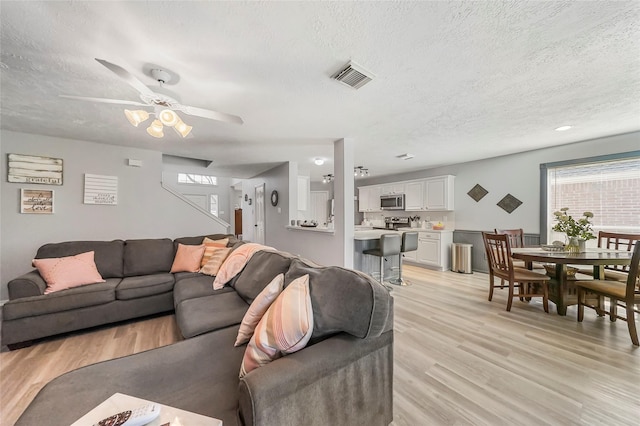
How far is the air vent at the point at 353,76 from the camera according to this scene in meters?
1.79

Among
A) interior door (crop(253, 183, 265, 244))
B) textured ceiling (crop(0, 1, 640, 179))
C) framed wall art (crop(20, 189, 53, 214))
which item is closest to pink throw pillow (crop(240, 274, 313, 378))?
textured ceiling (crop(0, 1, 640, 179))

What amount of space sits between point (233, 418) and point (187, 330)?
97cm

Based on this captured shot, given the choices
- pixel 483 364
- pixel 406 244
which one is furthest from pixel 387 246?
pixel 483 364

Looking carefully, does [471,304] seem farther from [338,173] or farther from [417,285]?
[338,173]

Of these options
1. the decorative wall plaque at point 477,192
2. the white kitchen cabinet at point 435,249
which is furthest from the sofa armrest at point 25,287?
the decorative wall plaque at point 477,192

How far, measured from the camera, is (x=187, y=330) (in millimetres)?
1631

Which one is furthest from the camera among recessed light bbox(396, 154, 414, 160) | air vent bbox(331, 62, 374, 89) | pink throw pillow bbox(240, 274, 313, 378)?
recessed light bbox(396, 154, 414, 160)

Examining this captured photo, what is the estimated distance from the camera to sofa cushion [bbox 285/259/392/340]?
1.09 metres

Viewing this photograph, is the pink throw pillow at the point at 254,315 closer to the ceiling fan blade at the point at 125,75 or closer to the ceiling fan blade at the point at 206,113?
the ceiling fan blade at the point at 206,113

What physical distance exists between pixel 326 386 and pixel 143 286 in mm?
2625

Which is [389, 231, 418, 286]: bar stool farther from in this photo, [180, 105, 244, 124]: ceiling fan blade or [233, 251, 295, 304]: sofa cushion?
[180, 105, 244, 124]: ceiling fan blade

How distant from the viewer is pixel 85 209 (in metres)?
3.60

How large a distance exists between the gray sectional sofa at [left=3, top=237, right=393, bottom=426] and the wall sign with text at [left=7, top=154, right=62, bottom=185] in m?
3.79

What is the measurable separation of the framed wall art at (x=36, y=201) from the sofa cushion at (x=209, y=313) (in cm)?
319
